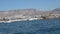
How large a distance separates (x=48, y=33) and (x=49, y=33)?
15cm

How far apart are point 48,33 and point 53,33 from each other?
0.74 m

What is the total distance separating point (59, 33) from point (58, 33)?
0.49ft

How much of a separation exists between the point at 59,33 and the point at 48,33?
1605 mm

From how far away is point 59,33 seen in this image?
1054 inches

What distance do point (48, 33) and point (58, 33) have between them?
146 centimetres

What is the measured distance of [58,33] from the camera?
26.8 meters

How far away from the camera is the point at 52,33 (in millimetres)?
27047

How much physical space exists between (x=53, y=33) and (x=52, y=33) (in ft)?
0.48

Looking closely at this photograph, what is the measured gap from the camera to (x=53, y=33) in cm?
2700

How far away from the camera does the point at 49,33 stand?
27281 mm

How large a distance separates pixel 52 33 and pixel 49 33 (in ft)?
1.55
